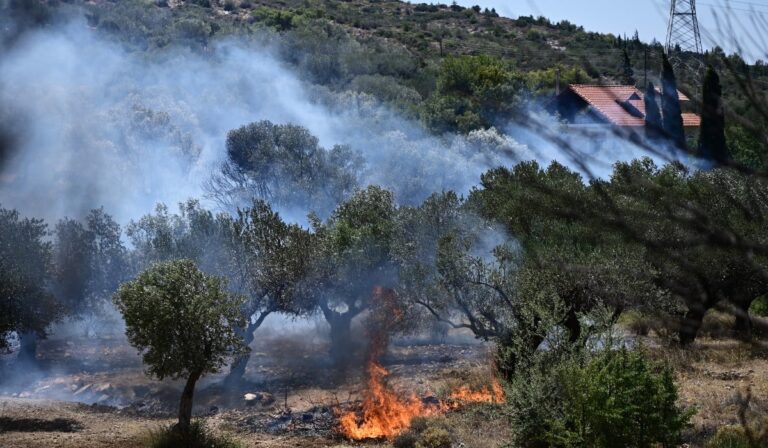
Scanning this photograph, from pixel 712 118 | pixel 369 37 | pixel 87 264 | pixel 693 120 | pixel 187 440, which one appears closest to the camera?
pixel 712 118

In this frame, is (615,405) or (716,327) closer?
(716,327)

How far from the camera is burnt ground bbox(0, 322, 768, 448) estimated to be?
771 inches

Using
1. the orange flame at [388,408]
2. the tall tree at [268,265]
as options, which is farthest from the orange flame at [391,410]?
the tall tree at [268,265]

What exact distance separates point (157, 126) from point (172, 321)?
3960 centimetres

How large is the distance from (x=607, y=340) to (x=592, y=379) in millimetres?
945

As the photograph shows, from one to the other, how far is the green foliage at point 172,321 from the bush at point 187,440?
4.33ft

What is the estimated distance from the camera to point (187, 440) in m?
18.5

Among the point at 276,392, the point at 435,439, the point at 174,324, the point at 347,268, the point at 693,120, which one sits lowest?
the point at 276,392

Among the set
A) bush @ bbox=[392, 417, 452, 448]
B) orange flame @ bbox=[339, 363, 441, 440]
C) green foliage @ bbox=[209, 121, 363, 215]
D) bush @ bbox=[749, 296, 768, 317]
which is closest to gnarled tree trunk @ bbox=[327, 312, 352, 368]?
orange flame @ bbox=[339, 363, 441, 440]

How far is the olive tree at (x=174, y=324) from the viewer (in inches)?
734

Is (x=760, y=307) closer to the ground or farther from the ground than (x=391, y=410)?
farther from the ground

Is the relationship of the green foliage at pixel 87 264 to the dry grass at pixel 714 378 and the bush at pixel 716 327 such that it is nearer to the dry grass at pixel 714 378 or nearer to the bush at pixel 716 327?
the dry grass at pixel 714 378

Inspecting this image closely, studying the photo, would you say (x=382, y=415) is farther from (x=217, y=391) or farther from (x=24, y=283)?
(x=24, y=283)

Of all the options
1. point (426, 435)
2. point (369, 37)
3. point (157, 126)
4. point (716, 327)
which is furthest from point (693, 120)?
point (369, 37)
